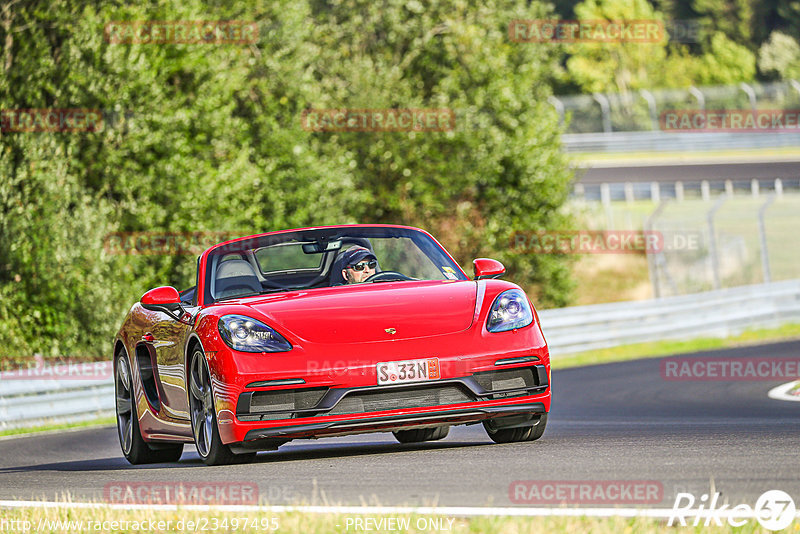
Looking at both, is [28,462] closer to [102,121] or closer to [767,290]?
[102,121]

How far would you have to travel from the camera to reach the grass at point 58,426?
1560 centimetres

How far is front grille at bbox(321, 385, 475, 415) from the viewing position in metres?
7.01

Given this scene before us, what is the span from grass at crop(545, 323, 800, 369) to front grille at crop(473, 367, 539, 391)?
15112 mm

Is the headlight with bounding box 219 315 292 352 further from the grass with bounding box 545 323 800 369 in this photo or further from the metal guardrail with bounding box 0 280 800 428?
the grass with bounding box 545 323 800 369

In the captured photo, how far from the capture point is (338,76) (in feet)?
118

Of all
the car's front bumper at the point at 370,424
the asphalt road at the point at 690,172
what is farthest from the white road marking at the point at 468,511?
the asphalt road at the point at 690,172

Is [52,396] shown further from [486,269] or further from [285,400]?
[285,400]

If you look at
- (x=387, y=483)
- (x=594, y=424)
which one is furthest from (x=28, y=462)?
(x=387, y=483)

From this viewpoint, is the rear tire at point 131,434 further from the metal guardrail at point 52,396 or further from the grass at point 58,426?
the metal guardrail at point 52,396

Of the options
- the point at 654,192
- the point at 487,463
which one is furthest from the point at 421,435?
the point at 654,192

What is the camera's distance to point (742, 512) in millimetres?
4660

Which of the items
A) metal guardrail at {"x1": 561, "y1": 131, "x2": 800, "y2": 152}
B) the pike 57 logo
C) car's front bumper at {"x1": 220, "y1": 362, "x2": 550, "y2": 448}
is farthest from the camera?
metal guardrail at {"x1": 561, "y1": 131, "x2": 800, "y2": 152}

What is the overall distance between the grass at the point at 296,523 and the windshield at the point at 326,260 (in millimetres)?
2707

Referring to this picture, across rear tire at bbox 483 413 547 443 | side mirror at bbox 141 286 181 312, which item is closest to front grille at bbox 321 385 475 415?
rear tire at bbox 483 413 547 443
